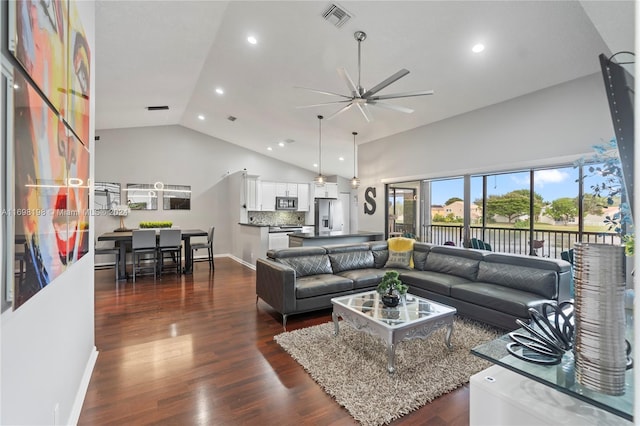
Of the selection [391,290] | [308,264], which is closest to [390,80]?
[391,290]

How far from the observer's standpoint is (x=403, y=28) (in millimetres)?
3332

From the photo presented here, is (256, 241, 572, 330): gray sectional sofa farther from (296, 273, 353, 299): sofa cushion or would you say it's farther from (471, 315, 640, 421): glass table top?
(471, 315, 640, 421): glass table top

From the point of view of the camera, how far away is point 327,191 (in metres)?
9.64

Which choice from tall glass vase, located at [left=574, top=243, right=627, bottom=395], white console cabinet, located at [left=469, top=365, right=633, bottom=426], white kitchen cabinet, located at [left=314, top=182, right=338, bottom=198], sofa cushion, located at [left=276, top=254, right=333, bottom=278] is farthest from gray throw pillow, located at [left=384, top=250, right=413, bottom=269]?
white kitchen cabinet, located at [left=314, top=182, right=338, bottom=198]

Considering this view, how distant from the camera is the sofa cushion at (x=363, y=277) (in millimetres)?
4113

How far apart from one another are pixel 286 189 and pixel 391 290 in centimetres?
593

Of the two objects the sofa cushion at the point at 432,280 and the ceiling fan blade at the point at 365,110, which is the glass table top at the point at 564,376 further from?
the ceiling fan blade at the point at 365,110

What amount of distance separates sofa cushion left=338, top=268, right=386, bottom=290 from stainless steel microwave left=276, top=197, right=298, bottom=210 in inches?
169

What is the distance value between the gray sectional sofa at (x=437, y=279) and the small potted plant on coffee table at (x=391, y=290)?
977 millimetres

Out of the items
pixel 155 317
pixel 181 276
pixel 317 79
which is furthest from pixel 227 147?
pixel 155 317

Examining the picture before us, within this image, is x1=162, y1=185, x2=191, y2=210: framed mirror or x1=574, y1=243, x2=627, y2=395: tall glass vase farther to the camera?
x1=162, y1=185, x2=191, y2=210: framed mirror

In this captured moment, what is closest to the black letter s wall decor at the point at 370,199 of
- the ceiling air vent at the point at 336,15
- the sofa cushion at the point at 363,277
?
the sofa cushion at the point at 363,277

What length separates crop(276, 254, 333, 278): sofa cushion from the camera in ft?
13.7

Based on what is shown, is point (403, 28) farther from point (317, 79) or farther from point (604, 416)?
point (604, 416)
